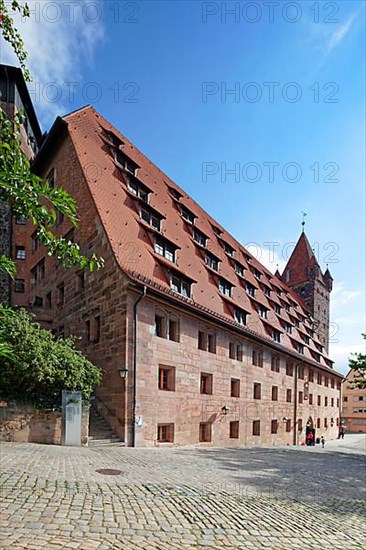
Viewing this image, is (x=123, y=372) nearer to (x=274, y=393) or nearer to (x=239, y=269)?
(x=274, y=393)

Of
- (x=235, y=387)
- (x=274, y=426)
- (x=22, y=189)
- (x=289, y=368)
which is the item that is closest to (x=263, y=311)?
(x=289, y=368)

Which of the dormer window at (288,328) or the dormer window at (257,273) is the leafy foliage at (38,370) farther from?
the dormer window at (288,328)

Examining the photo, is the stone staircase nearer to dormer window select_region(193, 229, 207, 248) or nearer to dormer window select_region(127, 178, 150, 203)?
dormer window select_region(127, 178, 150, 203)

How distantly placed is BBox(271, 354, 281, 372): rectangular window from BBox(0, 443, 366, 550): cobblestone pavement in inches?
753

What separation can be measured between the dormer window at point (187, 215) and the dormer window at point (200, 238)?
71 cm

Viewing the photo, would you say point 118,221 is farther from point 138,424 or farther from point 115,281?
point 138,424

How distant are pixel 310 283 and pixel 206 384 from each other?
36.0 metres

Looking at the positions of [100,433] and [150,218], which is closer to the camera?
[100,433]

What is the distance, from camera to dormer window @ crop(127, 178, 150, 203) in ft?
73.6

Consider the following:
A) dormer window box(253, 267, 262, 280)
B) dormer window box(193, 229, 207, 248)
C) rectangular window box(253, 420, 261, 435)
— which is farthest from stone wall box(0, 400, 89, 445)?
dormer window box(253, 267, 262, 280)

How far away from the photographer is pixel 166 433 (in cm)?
1830

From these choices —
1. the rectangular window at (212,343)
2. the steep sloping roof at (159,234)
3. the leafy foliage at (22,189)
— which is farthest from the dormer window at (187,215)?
the leafy foliage at (22,189)

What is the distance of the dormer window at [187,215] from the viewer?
28000 millimetres

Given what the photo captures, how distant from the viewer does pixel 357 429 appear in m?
83.4
